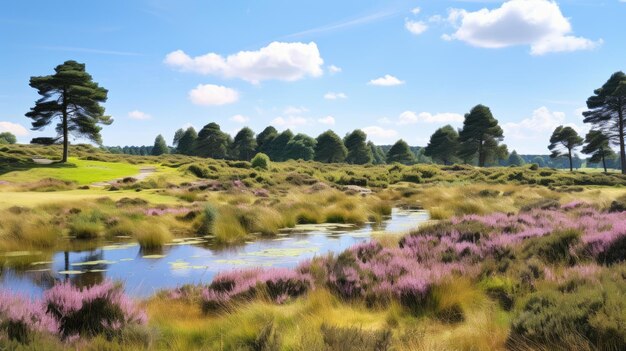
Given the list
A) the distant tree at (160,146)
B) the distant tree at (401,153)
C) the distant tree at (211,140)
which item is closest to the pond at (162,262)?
the distant tree at (401,153)

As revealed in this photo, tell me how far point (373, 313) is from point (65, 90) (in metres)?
49.4

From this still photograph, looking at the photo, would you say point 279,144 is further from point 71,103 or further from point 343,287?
point 343,287

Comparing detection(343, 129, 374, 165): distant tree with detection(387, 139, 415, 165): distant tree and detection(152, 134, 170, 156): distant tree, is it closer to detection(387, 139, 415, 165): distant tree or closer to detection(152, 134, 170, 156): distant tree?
detection(387, 139, 415, 165): distant tree

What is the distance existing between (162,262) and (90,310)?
4818 mm

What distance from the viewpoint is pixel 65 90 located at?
4706 centimetres

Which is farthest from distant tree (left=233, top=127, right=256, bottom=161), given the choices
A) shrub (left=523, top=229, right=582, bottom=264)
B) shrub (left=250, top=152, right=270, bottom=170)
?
shrub (left=523, top=229, right=582, bottom=264)

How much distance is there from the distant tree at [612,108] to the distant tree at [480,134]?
1702cm

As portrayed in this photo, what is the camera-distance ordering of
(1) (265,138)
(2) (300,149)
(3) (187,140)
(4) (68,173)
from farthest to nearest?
(1) (265,138) < (3) (187,140) < (2) (300,149) < (4) (68,173)

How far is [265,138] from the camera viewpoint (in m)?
123

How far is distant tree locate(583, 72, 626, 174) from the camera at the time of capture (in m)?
56.3

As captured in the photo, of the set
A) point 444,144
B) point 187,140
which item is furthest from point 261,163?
point 187,140

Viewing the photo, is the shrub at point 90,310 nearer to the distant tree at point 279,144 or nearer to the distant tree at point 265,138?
the distant tree at point 279,144

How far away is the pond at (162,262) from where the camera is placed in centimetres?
828

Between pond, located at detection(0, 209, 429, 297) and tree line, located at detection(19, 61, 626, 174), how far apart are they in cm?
4079
